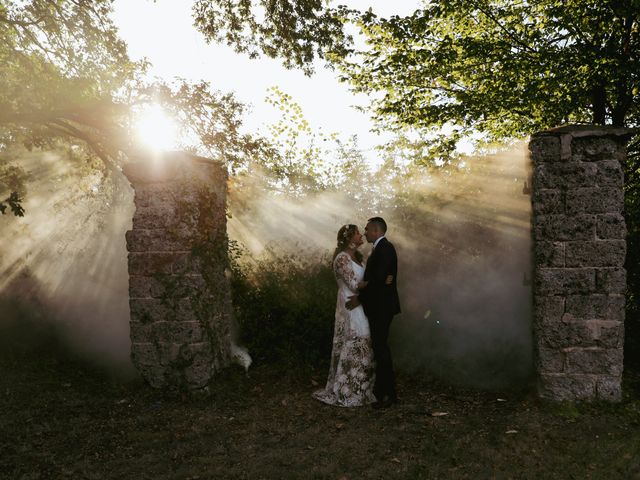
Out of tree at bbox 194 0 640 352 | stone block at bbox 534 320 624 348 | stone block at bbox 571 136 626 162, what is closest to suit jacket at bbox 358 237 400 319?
stone block at bbox 534 320 624 348

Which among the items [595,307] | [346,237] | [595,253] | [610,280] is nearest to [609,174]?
[595,253]

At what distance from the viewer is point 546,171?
491 cm

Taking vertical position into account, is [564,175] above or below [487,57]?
below

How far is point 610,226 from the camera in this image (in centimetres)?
477

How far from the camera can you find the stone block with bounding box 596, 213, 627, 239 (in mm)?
4738

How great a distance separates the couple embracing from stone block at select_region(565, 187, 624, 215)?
6.51ft

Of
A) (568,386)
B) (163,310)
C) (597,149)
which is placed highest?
(597,149)

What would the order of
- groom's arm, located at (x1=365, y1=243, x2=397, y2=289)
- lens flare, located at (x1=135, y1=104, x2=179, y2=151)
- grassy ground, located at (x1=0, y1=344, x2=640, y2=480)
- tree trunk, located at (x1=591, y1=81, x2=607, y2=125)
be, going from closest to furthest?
grassy ground, located at (x1=0, y1=344, x2=640, y2=480) < groom's arm, located at (x1=365, y1=243, x2=397, y2=289) < tree trunk, located at (x1=591, y1=81, x2=607, y2=125) < lens flare, located at (x1=135, y1=104, x2=179, y2=151)

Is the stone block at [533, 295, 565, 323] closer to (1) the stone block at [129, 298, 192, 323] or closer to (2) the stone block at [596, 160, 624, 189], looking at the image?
(2) the stone block at [596, 160, 624, 189]

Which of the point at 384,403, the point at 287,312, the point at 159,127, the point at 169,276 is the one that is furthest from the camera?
the point at 159,127

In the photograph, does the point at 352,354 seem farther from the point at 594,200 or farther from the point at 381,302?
the point at 594,200

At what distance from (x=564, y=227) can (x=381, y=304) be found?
2171 mm

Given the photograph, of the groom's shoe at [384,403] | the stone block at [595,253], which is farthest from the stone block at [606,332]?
the groom's shoe at [384,403]

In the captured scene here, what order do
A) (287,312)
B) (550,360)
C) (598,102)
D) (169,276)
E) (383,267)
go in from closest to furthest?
(550,360)
(383,267)
(169,276)
(287,312)
(598,102)
